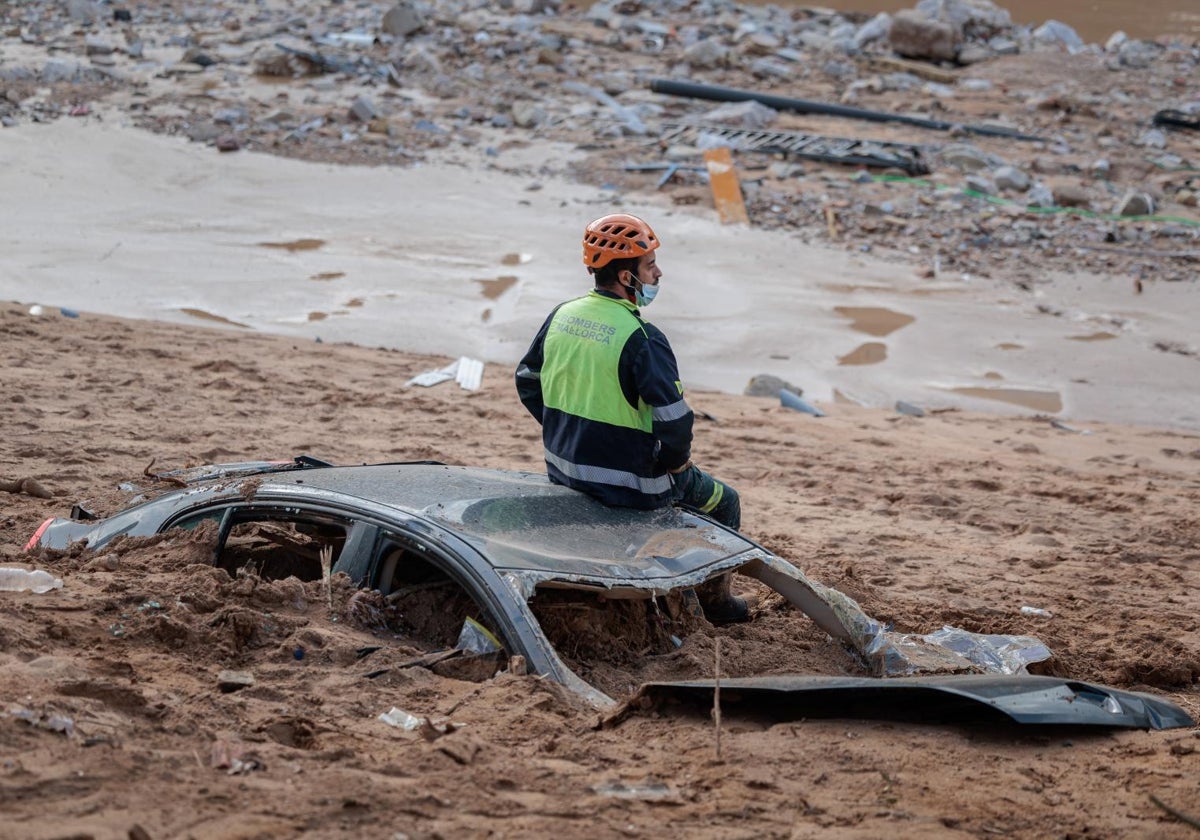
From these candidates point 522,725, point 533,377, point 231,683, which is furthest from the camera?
point 533,377

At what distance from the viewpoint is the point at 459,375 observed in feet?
34.5

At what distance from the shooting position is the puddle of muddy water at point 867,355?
39.4 feet

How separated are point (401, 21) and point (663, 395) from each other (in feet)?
64.3

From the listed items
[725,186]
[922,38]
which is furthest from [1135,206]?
[922,38]

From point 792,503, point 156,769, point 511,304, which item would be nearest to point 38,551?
point 156,769

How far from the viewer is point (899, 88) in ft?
74.8

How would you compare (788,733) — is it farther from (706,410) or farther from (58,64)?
(58,64)

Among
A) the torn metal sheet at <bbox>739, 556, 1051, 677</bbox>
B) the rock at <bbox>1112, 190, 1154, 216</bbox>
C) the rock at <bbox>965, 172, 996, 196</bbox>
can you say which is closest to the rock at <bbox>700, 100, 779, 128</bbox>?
the rock at <bbox>965, 172, 996, 196</bbox>

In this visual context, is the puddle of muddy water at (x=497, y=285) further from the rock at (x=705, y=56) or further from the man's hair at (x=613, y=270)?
the rock at (x=705, y=56)

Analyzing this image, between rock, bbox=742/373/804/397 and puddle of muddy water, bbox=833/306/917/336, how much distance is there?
2.07 metres

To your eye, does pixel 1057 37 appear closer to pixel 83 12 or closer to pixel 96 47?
pixel 96 47

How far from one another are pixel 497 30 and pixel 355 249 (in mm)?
11187

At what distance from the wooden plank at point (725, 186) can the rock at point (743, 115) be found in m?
2.26

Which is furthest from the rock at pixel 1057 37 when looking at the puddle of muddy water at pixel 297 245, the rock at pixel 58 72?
the rock at pixel 58 72
